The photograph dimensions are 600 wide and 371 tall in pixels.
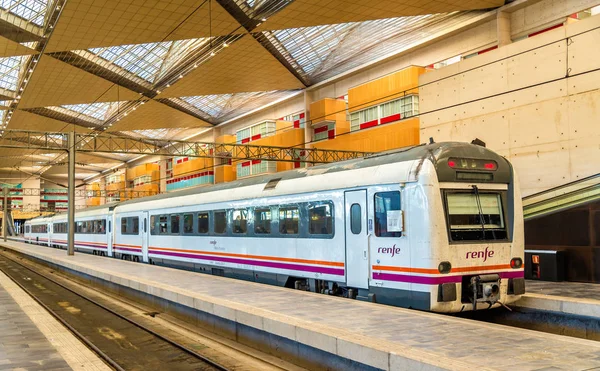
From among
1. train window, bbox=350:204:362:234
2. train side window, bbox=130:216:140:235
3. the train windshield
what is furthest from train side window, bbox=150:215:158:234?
the train windshield

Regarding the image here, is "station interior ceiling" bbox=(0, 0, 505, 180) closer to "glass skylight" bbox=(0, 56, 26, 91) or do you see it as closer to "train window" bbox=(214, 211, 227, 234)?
"glass skylight" bbox=(0, 56, 26, 91)

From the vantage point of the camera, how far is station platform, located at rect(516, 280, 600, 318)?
968cm

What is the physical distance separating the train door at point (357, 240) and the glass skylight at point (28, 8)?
22.5 m

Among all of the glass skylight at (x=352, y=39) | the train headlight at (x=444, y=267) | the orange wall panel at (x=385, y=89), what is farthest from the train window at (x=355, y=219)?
the glass skylight at (x=352, y=39)

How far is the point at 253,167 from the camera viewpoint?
45375mm

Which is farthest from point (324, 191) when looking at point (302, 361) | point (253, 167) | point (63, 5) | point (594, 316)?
point (253, 167)

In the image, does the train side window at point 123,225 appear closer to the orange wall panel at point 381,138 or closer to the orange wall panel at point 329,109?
the orange wall panel at point 381,138

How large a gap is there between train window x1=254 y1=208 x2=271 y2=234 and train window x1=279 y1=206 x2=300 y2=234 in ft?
2.13

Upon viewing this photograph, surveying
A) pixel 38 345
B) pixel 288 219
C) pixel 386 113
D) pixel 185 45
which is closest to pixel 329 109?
pixel 386 113

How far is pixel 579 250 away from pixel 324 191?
8.06 meters

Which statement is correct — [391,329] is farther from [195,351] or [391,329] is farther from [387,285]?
[195,351]

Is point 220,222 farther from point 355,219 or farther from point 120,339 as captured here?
point 355,219

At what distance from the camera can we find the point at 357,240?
10617mm

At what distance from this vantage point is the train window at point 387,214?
959cm
